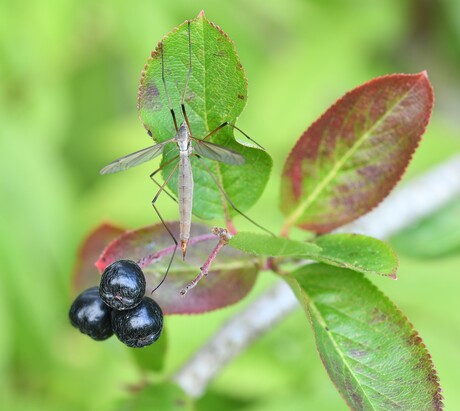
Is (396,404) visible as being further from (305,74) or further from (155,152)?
(305,74)

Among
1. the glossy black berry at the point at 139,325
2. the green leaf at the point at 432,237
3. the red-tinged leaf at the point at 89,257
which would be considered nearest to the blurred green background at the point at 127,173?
the green leaf at the point at 432,237

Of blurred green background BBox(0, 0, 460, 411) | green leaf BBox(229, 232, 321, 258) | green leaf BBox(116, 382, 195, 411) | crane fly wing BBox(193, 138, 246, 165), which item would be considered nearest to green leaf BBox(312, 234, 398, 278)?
green leaf BBox(229, 232, 321, 258)

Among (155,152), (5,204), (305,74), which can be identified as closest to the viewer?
(155,152)

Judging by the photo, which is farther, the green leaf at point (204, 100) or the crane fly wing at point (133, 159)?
the crane fly wing at point (133, 159)

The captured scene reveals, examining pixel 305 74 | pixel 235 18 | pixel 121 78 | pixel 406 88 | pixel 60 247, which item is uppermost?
pixel 406 88

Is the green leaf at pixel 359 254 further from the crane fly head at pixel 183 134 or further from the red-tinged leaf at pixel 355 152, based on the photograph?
the crane fly head at pixel 183 134

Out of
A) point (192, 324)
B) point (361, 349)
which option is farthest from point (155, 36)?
point (361, 349)

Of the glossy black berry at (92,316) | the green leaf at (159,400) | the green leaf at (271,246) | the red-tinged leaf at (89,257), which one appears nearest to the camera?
the green leaf at (271,246)
